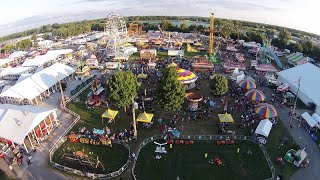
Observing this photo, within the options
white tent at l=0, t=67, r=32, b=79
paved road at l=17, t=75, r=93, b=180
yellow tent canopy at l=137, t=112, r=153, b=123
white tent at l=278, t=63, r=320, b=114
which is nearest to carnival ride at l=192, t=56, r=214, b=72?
white tent at l=278, t=63, r=320, b=114

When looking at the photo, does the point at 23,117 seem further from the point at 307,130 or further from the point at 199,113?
the point at 307,130

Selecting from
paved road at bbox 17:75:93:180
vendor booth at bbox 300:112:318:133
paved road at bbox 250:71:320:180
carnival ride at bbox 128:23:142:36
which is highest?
carnival ride at bbox 128:23:142:36

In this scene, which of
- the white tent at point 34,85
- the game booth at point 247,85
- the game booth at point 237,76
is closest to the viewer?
the white tent at point 34,85

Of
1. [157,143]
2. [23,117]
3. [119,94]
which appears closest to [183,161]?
[157,143]

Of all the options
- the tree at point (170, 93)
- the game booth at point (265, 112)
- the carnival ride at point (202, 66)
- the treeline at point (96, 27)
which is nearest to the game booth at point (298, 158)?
the game booth at point (265, 112)

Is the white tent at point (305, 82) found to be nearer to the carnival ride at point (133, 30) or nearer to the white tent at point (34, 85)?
the white tent at point (34, 85)

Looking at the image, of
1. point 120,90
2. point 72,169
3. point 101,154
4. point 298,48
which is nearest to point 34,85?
point 120,90

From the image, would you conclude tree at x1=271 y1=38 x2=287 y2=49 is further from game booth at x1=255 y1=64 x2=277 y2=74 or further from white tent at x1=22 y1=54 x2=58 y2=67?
white tent at x1=22 y1=54 x2=58 y2=67
